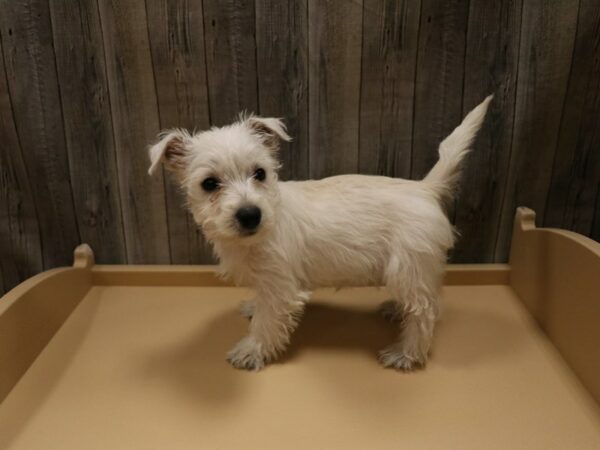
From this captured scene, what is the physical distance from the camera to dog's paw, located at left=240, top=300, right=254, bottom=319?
6.20ft

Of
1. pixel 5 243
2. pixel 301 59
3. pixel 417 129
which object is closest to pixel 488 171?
pixel 417 129

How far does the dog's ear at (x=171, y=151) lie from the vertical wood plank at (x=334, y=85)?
61 centimetres

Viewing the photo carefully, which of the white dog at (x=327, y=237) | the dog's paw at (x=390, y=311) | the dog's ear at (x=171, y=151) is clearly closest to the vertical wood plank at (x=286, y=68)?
the white dog at (x=327, y=237)

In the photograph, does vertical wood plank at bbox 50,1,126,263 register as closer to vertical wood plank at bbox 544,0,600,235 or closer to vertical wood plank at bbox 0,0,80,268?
vertical wood plank at bbox 0,0,80,268

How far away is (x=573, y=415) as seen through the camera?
1.36 metres

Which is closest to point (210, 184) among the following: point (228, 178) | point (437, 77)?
point (228, 178)

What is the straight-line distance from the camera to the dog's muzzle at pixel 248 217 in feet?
4.36

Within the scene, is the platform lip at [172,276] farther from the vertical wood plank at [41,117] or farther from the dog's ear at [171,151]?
the dog's ear at [171,151]

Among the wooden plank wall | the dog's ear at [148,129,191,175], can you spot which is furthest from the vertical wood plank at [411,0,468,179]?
the dog's ear at [148,129,191,175]

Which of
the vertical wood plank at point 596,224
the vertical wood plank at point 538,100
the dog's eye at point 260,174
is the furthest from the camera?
the vertical wood plank at point 596,224

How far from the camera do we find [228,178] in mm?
1390

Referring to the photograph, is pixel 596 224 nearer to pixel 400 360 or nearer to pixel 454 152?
pixel 454 152

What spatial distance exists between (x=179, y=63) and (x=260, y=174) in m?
0.69

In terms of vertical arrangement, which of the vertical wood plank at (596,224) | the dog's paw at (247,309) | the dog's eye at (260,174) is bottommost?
the dog's paw at (247,309)
